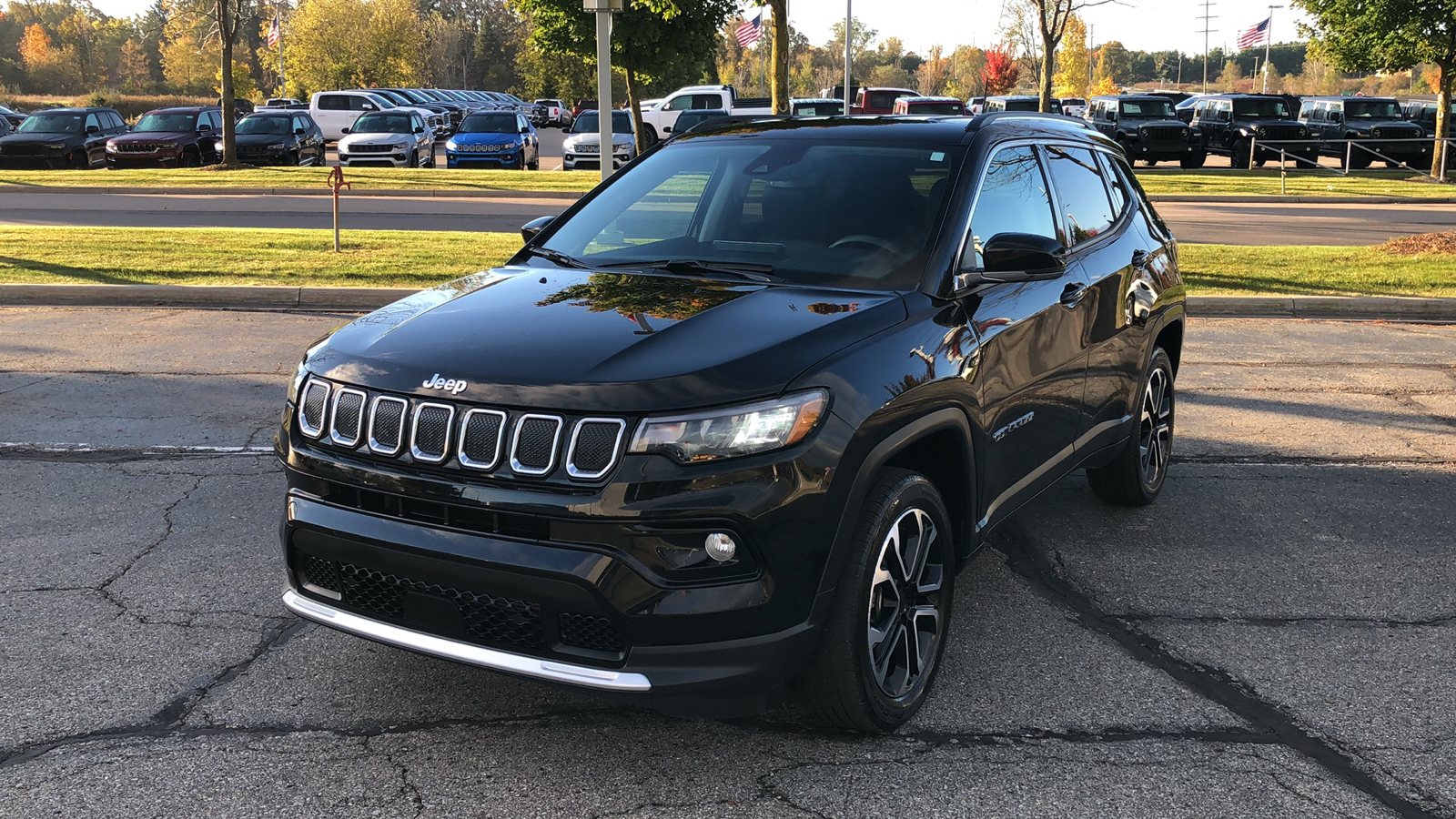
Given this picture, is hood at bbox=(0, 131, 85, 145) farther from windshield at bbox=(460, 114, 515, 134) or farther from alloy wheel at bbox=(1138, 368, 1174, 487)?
alloy wheel at bbox=(1138, 368, 1174, 487)

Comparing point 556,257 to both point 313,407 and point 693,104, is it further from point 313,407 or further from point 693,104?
point 693,104

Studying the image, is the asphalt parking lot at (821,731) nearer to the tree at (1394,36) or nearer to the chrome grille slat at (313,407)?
the chrome grille slat at (313,407)

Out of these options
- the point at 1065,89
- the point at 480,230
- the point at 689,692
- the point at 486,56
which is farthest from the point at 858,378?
the point at 486,56

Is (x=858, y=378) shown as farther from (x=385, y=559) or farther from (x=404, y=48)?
(x=404, y=48)

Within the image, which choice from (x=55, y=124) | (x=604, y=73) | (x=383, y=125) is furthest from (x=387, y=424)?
(x=55, y=124)

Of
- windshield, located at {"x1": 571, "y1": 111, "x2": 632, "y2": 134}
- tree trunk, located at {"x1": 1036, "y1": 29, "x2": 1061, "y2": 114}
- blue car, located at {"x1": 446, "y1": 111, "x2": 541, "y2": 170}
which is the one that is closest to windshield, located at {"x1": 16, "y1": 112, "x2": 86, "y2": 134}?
blue car, located at {"x1": 446, "y1": 111, "x2": 541, "y2": 170}

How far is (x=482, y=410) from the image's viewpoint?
10.4 ft

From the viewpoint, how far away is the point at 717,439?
308 cm

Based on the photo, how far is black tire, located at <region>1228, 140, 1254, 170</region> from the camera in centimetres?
3325

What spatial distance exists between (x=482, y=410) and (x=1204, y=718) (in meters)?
2.37

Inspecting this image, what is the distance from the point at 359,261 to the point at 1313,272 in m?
10.2

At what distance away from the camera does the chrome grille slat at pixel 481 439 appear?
3127 millimetres

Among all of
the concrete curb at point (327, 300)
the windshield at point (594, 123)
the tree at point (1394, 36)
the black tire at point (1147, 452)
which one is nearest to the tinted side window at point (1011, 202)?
the black tire at point (1147, 452)

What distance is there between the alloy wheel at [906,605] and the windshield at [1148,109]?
104ft
